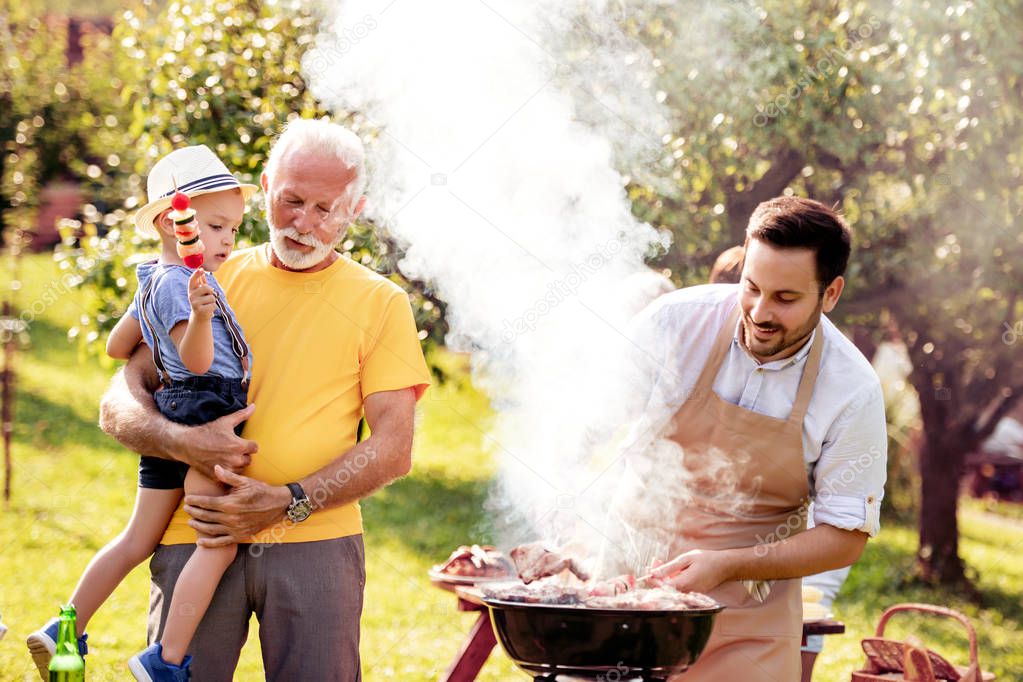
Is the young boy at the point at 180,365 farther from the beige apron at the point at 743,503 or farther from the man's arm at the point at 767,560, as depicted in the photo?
the beige apron at the point at 743,503

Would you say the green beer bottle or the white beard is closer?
the green beer bottle

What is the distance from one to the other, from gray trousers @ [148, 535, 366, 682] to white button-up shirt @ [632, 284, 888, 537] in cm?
108

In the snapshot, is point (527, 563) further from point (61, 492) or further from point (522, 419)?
point (61, 492)

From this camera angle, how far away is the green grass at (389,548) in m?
7.04

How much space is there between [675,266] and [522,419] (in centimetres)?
252

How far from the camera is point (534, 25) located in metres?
5.09

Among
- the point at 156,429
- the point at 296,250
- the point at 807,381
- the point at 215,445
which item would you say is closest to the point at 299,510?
the point at 215,445

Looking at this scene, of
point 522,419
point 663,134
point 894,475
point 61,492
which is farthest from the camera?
point 894,475

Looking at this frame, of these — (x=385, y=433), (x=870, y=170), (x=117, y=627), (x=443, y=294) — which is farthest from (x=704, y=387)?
(x=117, y=627)

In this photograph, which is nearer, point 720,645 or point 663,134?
point 720,645

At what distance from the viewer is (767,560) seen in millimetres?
3168

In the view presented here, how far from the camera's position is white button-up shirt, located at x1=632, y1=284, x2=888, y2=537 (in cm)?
323

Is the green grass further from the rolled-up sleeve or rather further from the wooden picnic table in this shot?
the rolled-up sleeve

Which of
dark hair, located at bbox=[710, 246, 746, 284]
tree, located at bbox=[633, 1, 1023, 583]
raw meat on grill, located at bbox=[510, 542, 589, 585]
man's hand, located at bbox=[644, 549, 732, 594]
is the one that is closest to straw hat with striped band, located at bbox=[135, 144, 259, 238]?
raw meat on grill, located at bbox=[510, 542, 589, 585]
